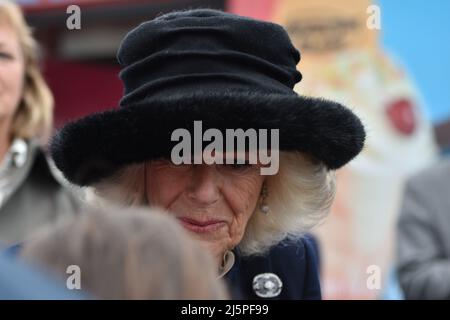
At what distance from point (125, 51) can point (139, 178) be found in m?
0.29

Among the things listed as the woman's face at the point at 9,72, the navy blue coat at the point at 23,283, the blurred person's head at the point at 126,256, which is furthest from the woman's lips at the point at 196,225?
the woman's face at the point at 9,72

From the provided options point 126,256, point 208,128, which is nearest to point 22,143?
point 208,128

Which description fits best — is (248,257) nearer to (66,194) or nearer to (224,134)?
(224,134)

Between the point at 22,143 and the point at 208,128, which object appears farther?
the point at 22,143

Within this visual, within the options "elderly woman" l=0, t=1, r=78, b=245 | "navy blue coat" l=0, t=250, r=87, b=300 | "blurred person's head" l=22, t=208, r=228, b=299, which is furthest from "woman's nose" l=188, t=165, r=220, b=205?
"elderly woman" l=0, t=1, r=78, b=245

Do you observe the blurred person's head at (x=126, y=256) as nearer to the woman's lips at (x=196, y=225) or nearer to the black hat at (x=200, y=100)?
the black hat at (x=200, y=100)

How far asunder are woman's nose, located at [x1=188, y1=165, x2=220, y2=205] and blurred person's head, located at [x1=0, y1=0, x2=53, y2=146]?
1.35 meters

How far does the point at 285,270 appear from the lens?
2.58 metres

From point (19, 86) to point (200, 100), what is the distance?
1515mm

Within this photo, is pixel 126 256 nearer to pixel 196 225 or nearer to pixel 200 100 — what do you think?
pixel 200 100

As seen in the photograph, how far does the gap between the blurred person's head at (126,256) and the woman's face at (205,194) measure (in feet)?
3.23
